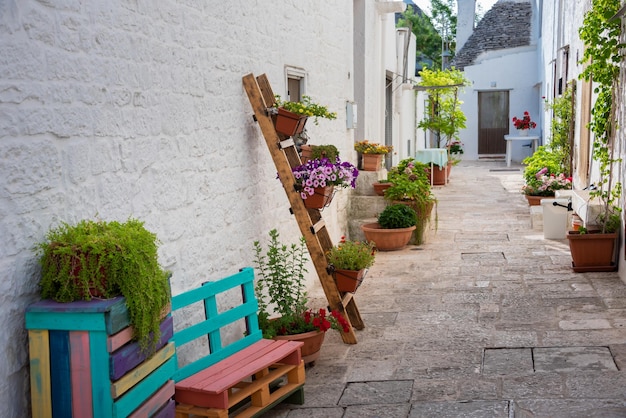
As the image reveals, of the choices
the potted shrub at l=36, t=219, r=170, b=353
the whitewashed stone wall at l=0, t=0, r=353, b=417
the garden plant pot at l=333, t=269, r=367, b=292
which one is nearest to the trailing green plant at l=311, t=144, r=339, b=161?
the whitewashed stone wall at l=0, t=0, r=353, b=417

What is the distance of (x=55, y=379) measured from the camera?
302cm

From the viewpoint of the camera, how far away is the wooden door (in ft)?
80.9

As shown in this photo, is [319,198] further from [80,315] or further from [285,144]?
[80,315]

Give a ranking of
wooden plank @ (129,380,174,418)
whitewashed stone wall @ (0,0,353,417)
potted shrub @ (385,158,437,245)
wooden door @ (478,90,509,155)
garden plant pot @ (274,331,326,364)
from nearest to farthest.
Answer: whitewashed stone wall @ (0,0,353,417)
wooden plank @ (129,380,174,418)
garden plant pot @ (274,331,326,364)
potted shrub @ (385,158,437,245)
wooden door @ (478,90,509,155)

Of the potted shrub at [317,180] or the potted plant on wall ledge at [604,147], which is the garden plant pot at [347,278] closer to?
the potted shrub at [317,180]

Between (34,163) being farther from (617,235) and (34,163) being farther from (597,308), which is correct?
(617,235)

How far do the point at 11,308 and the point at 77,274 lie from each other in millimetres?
282

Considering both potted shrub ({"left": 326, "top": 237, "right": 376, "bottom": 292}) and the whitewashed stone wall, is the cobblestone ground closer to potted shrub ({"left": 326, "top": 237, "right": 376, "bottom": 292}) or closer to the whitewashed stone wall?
potted shrub ({"left": 326, "top": 237, "right": 376, "bottom": 292})

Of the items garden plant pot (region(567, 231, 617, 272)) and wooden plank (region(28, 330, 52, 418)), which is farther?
garden plant pot (region(567, 231, 617, 272))

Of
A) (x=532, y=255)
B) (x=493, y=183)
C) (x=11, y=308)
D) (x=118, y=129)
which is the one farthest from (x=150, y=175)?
(x=493, y=183)

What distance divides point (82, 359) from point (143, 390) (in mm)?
359

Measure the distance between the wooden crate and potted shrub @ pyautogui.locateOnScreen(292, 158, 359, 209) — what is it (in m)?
2.78

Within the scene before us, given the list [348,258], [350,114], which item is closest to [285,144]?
[348,258]

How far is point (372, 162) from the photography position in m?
10.7
